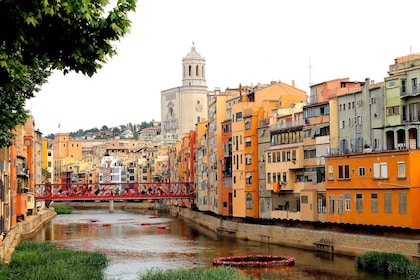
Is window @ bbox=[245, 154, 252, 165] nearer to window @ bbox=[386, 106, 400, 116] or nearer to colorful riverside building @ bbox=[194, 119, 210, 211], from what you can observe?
colorful riverside building @ bbox=[194, 119, 210, 211]

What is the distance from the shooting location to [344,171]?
4700 cm

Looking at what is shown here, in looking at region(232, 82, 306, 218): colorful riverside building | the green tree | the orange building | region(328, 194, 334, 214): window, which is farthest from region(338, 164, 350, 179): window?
the green tree

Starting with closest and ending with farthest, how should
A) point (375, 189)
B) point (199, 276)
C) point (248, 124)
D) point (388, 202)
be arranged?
point (199, 276)
point (388, 202)
point (375, 189)
point (248, 124)

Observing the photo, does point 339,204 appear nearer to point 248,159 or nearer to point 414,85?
point 414,85

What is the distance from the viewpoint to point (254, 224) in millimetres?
56531

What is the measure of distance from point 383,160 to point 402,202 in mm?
2958

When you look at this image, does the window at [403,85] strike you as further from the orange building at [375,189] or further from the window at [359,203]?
the window at [359,203]

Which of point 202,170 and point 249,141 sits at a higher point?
point 249,141

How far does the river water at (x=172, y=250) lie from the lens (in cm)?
3856

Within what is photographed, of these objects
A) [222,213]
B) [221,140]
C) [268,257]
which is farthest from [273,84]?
[268,257]

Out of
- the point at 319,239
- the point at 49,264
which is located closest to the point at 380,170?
the point at 319,239

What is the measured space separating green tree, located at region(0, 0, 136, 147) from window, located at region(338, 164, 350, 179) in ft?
116

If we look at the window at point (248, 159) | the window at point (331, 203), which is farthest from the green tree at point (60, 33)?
the window at point (248, 159)

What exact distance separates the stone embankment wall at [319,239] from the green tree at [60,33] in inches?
1075
